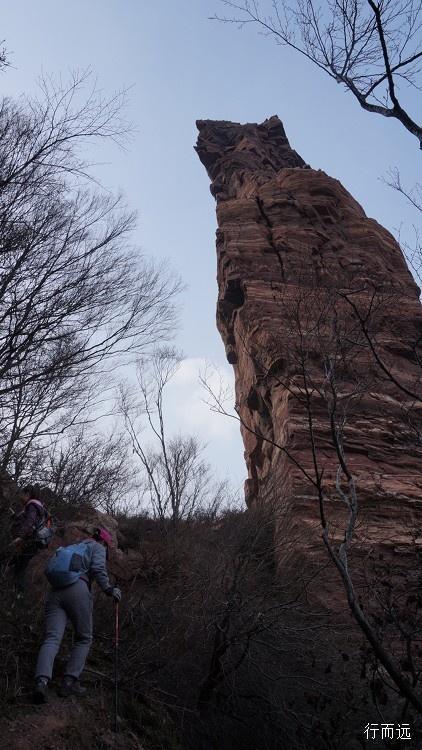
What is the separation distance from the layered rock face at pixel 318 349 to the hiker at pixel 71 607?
2450 millimetres

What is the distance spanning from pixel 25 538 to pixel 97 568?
1.16m

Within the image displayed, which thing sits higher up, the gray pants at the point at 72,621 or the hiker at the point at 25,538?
the hiker at the point at 25,538

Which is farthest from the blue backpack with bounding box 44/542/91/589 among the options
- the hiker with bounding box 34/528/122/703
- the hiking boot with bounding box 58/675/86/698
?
the hiking boot with bounding box 58/675/86/698

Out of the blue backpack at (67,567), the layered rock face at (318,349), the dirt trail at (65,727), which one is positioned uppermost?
the layered rock face at (318,349)

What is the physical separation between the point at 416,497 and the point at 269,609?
5.25 metres

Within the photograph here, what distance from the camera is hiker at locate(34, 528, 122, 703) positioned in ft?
15.3

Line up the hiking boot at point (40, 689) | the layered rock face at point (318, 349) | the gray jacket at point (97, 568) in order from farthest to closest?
the layered rock face at point (318, 349), the gray jacket at point (97, 568), the hiking boot at point (40, 689)

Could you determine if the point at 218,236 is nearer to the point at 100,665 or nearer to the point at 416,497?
the point at 416,497

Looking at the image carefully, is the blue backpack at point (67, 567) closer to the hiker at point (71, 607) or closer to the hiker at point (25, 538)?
the hiker at point (71, 607)

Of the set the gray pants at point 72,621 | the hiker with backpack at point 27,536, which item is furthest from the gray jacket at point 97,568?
the hiker with backpack at point 27,536

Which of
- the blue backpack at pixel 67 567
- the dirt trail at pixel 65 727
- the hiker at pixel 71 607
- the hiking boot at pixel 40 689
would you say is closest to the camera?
the dirt trail at pixel 65 727

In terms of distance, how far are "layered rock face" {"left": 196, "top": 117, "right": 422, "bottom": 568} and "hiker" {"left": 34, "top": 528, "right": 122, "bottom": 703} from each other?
8.04 feet

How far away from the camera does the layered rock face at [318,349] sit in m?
9.52

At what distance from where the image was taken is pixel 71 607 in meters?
5.00
